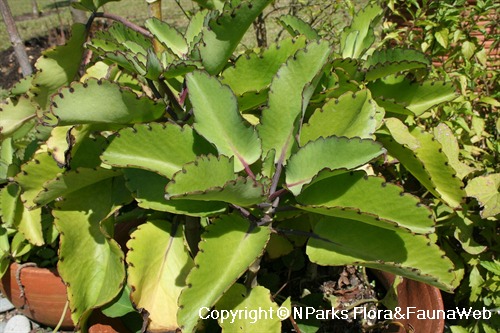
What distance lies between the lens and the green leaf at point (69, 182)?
752 mm

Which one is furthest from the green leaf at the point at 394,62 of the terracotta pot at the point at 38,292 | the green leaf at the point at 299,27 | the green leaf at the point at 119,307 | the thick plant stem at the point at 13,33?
the thick plant stem at the point at 13,33

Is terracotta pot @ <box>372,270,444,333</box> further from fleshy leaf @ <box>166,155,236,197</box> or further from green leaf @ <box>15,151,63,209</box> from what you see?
green leaf @ <box>15,151,63,209</box>

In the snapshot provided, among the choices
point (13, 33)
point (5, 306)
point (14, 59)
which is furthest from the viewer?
point (14, 59)

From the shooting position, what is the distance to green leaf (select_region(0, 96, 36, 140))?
2.97ft

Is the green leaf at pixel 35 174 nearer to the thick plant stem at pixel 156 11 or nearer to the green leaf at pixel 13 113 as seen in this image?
the green leaf at pixel 13 113

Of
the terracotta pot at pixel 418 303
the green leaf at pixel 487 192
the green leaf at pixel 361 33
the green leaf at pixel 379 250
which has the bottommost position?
the terracotta pot at pixel 418 303

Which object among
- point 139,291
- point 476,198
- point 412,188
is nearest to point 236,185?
point 139,291

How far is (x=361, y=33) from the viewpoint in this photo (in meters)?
0.94

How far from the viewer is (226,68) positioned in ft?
2.60

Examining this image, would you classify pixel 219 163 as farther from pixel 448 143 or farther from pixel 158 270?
pixel 448 143

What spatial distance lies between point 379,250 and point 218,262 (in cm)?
23

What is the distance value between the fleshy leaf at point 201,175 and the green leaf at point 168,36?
260mm

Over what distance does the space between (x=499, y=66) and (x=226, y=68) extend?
859mm

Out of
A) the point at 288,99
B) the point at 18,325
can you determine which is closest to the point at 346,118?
the point at 288,99
